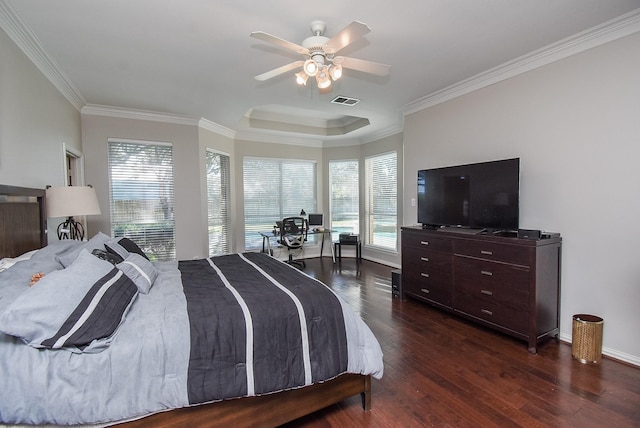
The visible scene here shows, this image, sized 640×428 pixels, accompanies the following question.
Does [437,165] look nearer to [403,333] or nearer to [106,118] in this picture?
[403,333]

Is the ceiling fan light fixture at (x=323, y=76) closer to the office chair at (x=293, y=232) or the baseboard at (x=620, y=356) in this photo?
the baseboard at (x=620, y=356)

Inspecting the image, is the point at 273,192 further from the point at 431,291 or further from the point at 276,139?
the point at 431,291

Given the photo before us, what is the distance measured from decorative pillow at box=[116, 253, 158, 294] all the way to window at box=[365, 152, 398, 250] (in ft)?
14.5

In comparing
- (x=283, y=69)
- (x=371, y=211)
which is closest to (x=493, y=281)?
(x=283, y=69)

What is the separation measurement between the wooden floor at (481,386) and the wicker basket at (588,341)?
0.07 metres

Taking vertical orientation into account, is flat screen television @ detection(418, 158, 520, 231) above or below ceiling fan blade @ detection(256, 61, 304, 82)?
below

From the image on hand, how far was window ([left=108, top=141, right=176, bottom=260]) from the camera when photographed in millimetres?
4371

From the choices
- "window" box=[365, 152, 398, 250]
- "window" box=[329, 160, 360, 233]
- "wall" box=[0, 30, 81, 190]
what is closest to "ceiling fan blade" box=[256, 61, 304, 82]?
"wall" box=[0, 30, 81, 190]

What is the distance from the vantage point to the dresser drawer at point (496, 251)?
8.36 feet

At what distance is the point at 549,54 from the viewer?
2.73 m

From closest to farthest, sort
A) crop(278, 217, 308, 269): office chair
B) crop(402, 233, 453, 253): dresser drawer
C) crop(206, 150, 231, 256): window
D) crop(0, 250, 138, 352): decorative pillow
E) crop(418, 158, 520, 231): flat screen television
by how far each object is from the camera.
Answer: crop(0, 250, 138, 352): decorative pillow < crop(418, 158, 520, 231): flat screen television < crop(402, 233, 453, 253): dresser drawer < crop(206, 150, 231, 256): window < crop(278, 217, 308, 269): office chair

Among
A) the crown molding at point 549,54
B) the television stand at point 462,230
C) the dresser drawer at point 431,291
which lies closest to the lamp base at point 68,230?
the dresser drawer at point 431,291

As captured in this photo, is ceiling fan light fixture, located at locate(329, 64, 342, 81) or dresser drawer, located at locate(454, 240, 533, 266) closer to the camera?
ceiling fan light fixture, located at locate(329, 64, 342, 81)

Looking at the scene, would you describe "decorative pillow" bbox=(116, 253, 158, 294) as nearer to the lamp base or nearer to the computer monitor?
the lamp base
